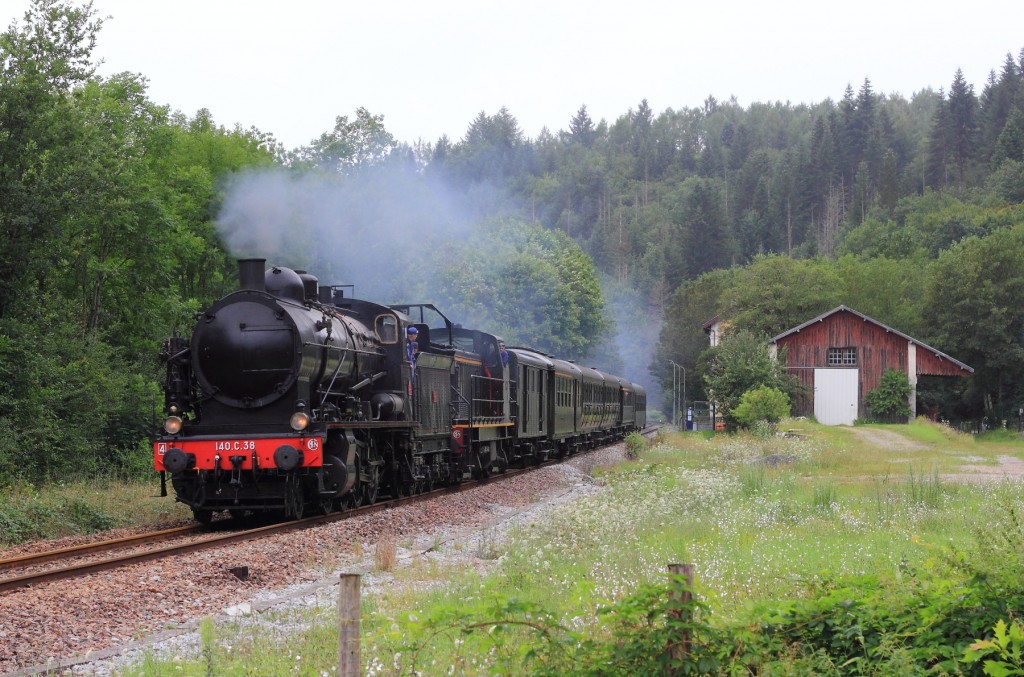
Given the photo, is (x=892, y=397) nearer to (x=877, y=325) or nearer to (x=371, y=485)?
(x=877, y=325)

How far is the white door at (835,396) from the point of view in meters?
58.5

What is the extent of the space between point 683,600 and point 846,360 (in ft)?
184

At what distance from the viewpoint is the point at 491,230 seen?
64.8m

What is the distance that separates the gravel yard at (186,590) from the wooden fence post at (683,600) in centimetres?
408

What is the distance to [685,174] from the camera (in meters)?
174

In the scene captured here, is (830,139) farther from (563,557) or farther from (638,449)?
(563,557)

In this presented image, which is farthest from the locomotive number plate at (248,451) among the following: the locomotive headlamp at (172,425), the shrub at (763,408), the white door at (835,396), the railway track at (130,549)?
the white door at (835,396)

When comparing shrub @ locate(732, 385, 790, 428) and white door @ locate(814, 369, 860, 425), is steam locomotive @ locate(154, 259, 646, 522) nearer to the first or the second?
shrub @ locate(732, 385, 790, 428)

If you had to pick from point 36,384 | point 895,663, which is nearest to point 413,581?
point 895,663

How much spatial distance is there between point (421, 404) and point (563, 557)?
8.23m

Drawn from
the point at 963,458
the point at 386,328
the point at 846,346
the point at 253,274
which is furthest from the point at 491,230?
the point at 253,274

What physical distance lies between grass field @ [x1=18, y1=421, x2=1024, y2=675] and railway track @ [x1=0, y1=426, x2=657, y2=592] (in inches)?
118

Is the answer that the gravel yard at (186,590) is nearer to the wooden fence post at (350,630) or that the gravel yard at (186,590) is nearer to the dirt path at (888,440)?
the wooden fence post at (350,630)

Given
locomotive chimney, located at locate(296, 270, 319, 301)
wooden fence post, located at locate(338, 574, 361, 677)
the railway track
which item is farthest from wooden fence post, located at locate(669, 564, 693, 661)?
locomotive chimney, located at locate(296, 270, 319, 301)
